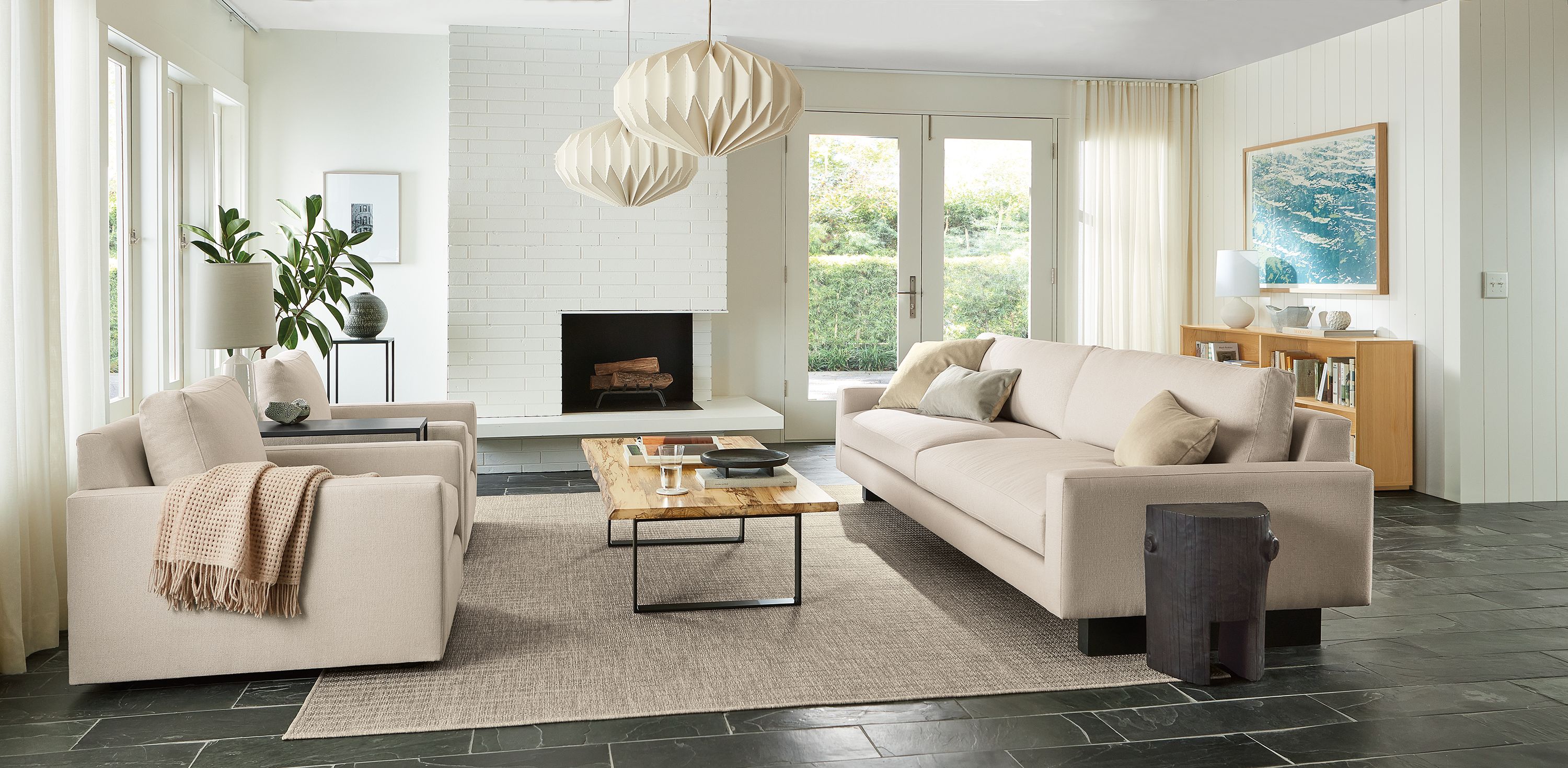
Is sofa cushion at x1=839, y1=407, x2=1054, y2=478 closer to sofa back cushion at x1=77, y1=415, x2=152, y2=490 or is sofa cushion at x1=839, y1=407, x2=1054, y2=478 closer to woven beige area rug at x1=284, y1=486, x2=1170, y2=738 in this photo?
woven beige area rug at x1=284, y1=486, x2=1170, y2=738

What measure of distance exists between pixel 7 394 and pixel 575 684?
1776 millimetres

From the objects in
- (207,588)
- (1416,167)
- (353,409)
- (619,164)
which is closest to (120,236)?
(353,409)

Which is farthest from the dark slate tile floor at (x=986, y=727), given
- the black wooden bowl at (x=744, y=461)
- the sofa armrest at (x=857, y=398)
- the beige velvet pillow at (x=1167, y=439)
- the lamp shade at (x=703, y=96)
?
the sofa armrest at (x=857, y=398)

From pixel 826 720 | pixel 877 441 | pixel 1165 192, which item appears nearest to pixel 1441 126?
pixel 1165 192

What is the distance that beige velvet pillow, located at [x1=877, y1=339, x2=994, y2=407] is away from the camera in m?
5.65

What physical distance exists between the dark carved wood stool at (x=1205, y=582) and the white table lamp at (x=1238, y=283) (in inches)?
162

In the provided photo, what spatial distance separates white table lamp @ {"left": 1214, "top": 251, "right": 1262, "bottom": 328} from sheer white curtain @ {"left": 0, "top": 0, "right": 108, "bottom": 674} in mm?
5906

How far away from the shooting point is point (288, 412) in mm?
4168

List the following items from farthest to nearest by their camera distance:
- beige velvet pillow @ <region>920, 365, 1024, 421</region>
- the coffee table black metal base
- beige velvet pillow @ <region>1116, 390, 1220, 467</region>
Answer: beige velvet pillow @ <region>920, 365, 1024, 421</region> → the coffee table black metal base → beige velvet pillow @ <region>1116, 390, 1220, 467</region>

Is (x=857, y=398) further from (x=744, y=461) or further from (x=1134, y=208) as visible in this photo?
(x=1134, y=208)

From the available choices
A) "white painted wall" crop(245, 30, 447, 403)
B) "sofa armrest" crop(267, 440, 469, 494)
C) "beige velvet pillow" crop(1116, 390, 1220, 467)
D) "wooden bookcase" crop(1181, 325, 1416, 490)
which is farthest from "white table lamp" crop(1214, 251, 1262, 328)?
"sofa armrest" crop(267, 440, 469, 494)

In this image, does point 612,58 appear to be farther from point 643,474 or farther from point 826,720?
point 826,720

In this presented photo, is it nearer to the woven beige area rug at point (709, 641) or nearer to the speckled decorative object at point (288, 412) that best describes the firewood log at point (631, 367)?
the woven beige area rug at point (709, 641)

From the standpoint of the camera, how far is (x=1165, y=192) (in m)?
8.05
